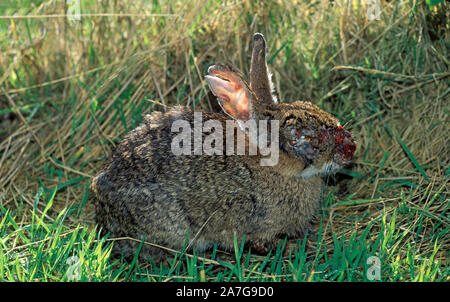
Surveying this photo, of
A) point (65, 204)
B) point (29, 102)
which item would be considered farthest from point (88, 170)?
point (29, 102)

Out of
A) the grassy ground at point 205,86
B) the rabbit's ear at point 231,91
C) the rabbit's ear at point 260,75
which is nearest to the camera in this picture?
the rabbit's ear at point 231,91

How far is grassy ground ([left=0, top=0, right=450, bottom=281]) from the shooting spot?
4.78m

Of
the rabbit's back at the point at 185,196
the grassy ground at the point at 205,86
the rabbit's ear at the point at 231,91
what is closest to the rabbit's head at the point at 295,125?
the rabbit's ear at the point at 231,91

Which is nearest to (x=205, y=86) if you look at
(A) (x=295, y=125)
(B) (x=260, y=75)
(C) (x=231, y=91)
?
(B) (x=260, y=75)

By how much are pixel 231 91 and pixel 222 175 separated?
1.97ft

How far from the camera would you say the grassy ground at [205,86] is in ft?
15.7

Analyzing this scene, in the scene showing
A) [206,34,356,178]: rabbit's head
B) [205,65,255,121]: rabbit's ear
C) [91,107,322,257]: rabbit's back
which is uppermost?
[205,65,255,121]: rabbit's ear

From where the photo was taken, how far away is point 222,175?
4.14 metres

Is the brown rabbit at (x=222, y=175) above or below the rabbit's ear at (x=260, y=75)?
below

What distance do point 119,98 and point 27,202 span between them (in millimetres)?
1240

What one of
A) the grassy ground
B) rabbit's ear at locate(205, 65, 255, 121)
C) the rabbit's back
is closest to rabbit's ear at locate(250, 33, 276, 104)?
rabbit's ear at locate(205, 65, 255, 121)

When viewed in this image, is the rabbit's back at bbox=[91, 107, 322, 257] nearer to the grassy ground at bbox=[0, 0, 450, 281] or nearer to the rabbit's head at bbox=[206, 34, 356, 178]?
the rabbit's head at bbox=[206, 34, 356, 178]

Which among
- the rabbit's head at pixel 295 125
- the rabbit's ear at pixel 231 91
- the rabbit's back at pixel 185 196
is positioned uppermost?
the rabbit's ear at pixel 231 91

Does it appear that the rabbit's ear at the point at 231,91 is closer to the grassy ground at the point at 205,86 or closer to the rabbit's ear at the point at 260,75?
the rabbit's ear at the point at 260,75
